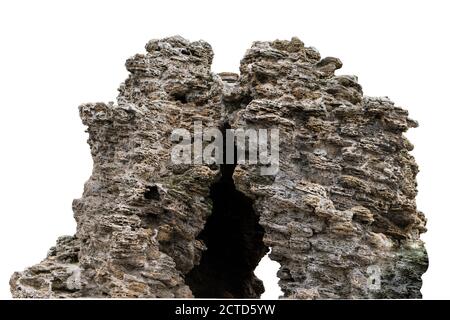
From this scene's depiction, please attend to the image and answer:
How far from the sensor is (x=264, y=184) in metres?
13.6

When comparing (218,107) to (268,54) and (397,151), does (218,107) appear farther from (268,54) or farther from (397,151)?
(397,151)

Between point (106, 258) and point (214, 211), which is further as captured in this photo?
point (214, 211)

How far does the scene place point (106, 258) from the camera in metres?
13.9

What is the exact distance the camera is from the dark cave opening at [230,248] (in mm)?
16938

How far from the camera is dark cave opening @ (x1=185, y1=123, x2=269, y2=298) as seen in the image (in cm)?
1694
